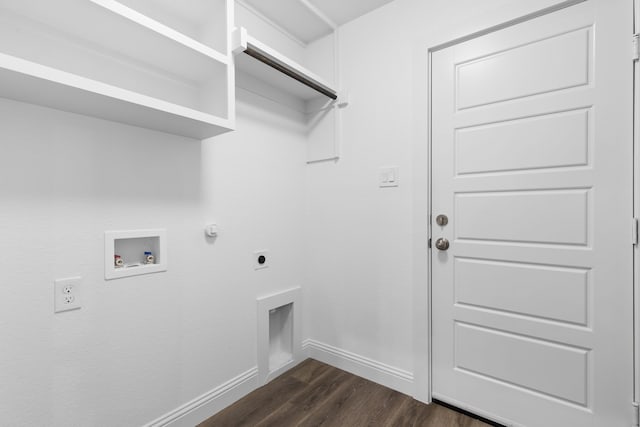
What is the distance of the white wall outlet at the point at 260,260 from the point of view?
188 centimetres

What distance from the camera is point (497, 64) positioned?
4.93ft

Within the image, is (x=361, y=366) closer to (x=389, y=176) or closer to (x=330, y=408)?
(x=330, y=408)

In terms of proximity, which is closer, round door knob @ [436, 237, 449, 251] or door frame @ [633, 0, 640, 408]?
door frame @ [633, 0, 640, 408]

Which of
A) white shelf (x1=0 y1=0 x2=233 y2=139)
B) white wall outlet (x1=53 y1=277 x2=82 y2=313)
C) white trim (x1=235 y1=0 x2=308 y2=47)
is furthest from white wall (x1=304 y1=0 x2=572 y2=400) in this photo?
white wall outlet (x1=53 y1=277 x2=82 y2=313)

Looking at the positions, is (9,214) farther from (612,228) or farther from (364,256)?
(612,228)

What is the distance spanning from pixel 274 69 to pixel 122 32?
0.76m

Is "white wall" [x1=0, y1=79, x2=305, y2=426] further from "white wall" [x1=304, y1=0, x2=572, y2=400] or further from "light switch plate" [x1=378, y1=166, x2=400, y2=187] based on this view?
"light switch plate" [x1=378, y1=166, x2=400, y2=187]

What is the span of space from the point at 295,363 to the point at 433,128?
1.81m

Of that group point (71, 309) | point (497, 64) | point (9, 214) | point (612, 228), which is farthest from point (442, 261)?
point (9, 214)

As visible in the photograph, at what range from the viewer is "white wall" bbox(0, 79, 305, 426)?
3.50 ft

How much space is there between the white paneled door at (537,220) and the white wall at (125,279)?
114cm

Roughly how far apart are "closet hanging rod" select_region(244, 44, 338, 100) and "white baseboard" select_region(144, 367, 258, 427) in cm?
179

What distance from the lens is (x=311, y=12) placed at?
191cm

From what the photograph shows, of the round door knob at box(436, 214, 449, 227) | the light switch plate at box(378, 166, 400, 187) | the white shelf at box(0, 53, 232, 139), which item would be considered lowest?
the round door knob at box(436, 214, 449, 227)
